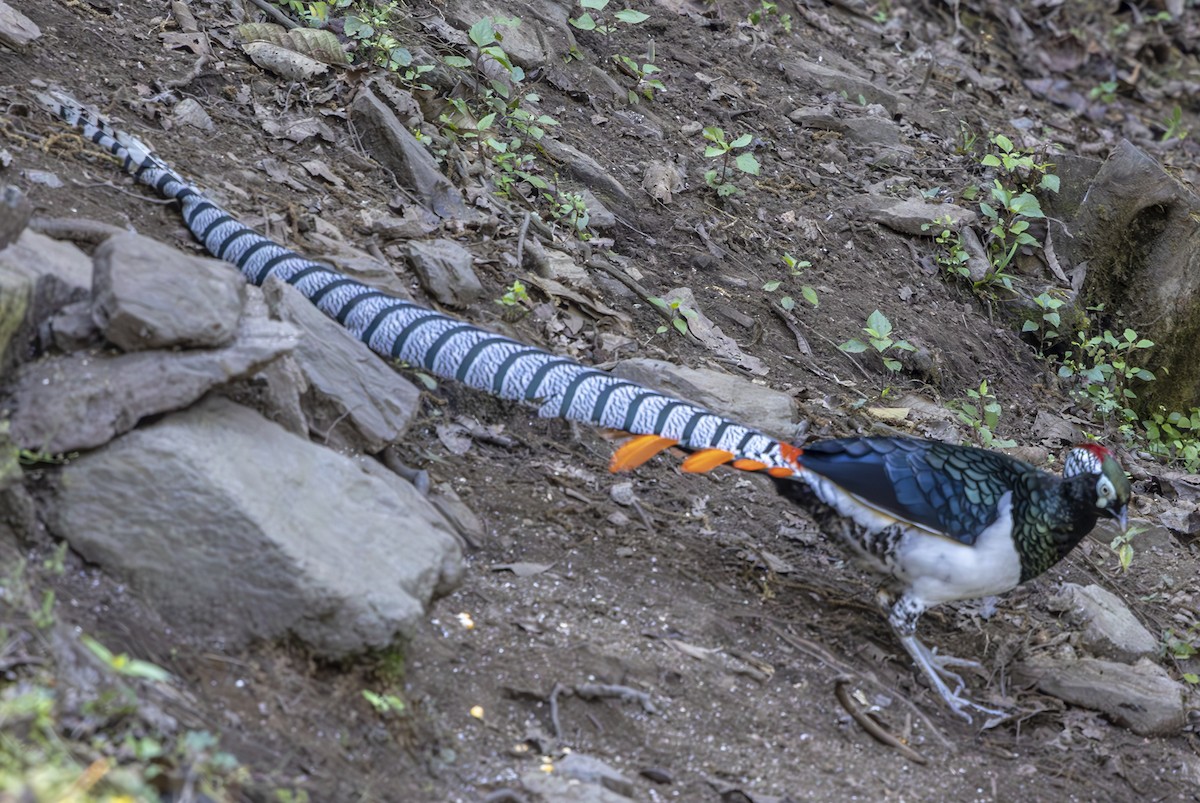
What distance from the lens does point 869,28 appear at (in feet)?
31.8

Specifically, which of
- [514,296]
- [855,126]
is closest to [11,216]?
[514,296]

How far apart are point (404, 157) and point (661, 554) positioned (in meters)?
2.50

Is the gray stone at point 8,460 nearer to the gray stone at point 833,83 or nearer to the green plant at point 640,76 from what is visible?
the green plant at point 640,76

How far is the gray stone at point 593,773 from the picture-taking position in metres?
3.09

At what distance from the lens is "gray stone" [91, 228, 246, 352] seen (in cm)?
300

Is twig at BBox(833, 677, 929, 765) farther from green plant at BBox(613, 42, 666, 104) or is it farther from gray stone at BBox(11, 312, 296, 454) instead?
green plant at BBox(613, 42, 666, 104)

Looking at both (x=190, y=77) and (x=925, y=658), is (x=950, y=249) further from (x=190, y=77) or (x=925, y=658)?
(x=190, y=77)

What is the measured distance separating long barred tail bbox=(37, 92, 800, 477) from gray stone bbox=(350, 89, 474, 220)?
123cm

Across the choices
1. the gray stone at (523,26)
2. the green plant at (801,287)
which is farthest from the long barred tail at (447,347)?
the gray stone at (523,26)

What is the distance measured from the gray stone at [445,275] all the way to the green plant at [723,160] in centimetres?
218

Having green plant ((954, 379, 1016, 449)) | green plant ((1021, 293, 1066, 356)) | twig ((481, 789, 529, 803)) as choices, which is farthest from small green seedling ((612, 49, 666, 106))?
twig ((481, 789, 529, 803))

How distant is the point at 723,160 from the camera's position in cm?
722

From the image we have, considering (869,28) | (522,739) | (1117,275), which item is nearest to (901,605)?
(522,739)

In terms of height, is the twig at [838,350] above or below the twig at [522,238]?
below
